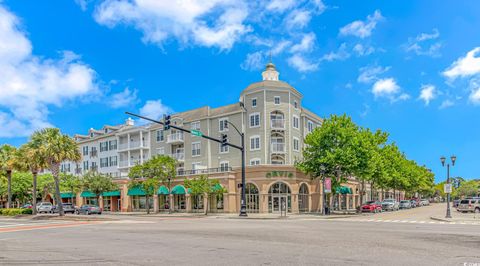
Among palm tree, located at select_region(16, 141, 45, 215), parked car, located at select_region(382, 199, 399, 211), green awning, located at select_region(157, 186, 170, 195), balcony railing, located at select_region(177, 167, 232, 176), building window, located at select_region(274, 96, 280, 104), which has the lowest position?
parked car, located at select_region(382, 199, 399, 211)

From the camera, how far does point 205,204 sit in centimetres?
5356

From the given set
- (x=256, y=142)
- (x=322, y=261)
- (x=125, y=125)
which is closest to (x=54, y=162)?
(x=256, y=142)

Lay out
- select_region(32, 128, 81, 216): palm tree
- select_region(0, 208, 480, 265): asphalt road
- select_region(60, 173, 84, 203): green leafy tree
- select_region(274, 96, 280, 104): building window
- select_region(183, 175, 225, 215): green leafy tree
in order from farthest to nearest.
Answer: select_region(60, 173, 84, 203): green leafy tree
select_region(274, 96, 280, 104): building window
select_region(183, 175, 225, 215): green leafy tree
select_region(32, 128, 81, 216): palm tree
select_region(0, 208, 480, 265): asphalt road

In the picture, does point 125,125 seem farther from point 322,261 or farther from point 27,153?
point 322,261

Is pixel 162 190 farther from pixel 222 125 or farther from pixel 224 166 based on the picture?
pixel 222 125

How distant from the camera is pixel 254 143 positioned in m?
53.7

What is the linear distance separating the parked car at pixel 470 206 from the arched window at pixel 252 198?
25371 millimetres

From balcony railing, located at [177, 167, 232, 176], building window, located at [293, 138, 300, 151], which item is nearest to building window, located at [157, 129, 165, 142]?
balcony railing, located at [177, 167, 232, 176]

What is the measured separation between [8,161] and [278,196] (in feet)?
105

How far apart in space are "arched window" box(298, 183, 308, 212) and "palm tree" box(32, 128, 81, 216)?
1039 inches

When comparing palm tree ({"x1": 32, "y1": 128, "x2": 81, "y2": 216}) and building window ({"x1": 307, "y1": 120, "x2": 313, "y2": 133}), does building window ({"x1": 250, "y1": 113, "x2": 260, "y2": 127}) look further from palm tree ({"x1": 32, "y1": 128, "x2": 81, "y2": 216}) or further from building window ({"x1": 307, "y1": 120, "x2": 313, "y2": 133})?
palm tree ({"x1": 32, "y1": 128, "x2": 81, "y2": 216})

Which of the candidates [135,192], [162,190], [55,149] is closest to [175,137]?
[162,190]

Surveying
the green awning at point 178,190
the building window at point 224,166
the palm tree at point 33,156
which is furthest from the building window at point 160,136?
the palm tree at point 33,156

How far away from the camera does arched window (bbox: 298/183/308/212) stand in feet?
168
